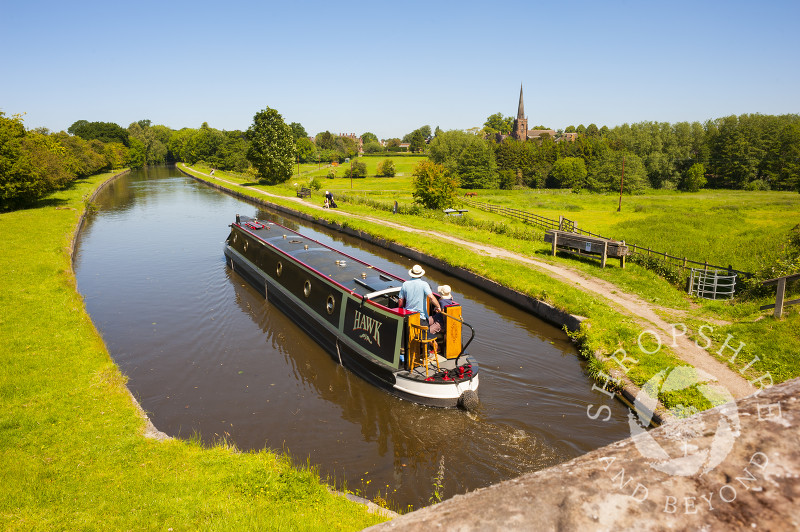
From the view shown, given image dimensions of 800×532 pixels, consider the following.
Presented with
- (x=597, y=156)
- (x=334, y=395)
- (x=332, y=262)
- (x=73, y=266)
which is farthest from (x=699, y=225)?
(x=597, y=156)

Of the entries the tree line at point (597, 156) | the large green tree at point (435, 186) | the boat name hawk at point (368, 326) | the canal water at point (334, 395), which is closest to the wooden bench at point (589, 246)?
the canal water at point (334, 395)

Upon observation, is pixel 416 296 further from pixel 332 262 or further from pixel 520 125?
pixel 520 125

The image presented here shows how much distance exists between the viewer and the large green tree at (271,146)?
54.4 metres

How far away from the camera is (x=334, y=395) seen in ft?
34.0

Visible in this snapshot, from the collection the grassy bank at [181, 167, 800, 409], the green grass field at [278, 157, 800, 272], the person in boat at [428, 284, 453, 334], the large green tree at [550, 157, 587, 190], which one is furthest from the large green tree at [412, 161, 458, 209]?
the large green tree at [550, 157, 587, 190]

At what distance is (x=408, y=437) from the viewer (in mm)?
8812

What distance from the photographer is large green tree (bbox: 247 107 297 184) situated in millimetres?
54438

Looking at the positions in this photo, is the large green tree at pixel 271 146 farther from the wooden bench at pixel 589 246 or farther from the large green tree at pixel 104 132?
the large green tree at pixel 104 132

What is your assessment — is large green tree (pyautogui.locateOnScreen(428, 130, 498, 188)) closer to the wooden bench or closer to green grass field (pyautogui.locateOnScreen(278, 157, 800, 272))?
green grass field (pyautogui.locateOnScreen(278, 157, 800, 272))

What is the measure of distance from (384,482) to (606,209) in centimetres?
4586

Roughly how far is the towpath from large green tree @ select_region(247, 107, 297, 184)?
36371mm

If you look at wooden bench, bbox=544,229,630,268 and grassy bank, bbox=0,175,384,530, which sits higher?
wooden bench, bbox=544,229,630,268

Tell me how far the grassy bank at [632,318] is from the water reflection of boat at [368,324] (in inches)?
142

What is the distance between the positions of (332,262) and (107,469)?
8.21 m
